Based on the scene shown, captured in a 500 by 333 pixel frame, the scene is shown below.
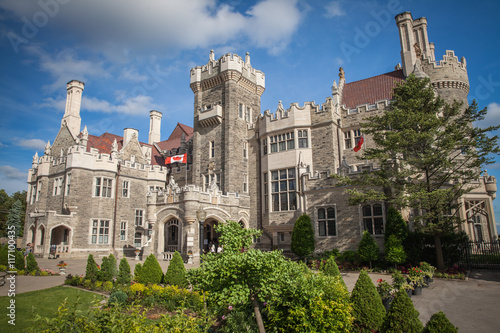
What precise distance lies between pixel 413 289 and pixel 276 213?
14637 mm

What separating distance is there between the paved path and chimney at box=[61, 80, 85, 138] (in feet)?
67.2

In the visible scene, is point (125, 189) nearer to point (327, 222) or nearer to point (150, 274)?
point (150, 274)

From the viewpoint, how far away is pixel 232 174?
2906cm

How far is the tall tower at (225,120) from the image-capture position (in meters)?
29.7

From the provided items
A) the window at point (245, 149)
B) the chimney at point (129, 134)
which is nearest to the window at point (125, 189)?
the chimney at point (129, 134)

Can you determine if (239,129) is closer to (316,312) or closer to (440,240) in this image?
(440,240)

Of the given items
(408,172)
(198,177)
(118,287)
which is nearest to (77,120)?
(198,177)

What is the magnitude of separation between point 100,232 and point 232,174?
1263cm

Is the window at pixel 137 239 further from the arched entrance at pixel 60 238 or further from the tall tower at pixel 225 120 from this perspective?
the tall tower at pixel 225 120

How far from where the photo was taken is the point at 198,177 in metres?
31.6

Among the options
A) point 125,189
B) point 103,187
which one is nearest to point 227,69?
point 125,189

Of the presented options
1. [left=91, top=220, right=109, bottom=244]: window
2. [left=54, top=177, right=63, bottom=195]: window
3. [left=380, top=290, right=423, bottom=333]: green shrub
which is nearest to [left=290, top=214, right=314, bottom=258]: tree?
[left=380, top=290, right=423, bottom=333]: green shrub

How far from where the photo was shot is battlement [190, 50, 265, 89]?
30.7 metres

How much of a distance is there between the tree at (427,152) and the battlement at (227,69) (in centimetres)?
1642
